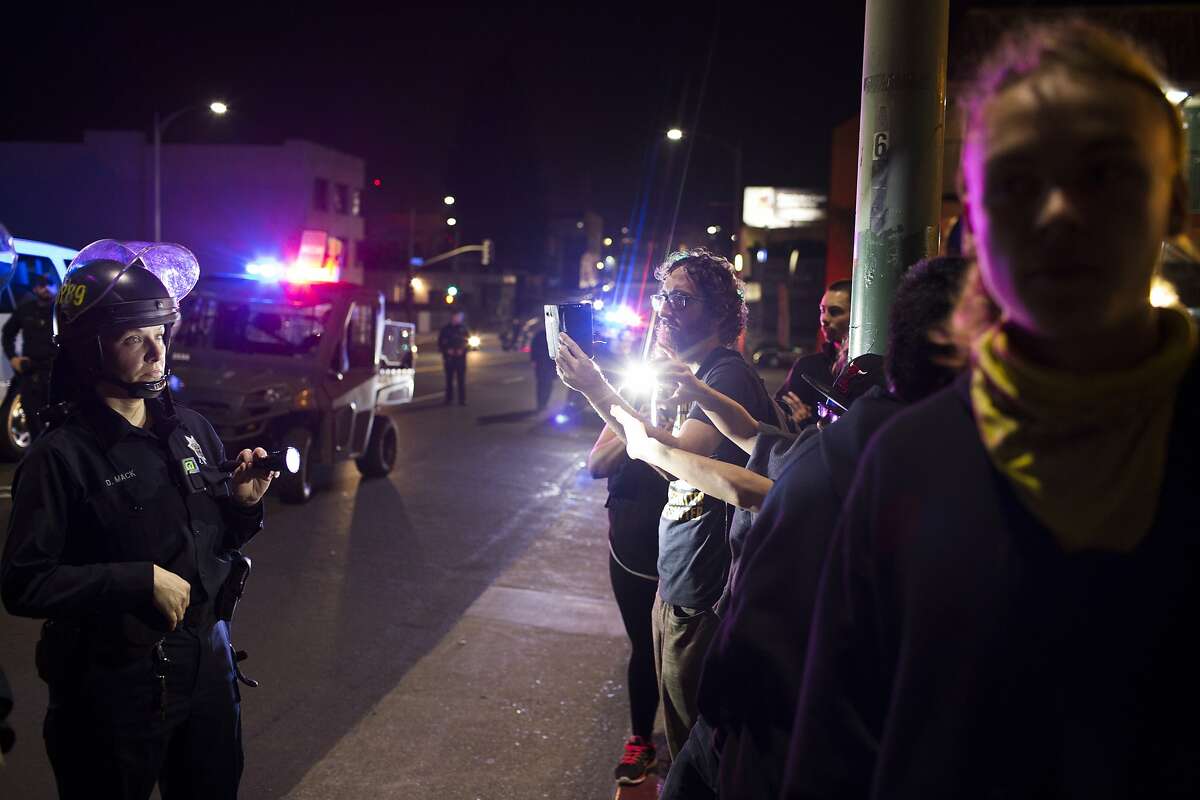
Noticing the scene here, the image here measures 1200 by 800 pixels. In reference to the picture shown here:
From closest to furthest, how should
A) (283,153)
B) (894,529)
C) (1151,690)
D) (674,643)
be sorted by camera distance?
(1151,690)
(894,529)
(674,643)
(283,153)

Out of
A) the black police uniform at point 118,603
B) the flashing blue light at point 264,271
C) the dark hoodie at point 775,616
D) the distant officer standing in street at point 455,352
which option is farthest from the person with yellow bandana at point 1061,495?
the distant officer standing in street at point 455,352

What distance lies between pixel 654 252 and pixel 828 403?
110 meters

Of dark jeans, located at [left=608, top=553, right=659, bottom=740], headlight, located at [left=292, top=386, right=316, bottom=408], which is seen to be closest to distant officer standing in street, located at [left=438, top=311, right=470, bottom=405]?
headlight, located at [left=292, top=386, right=316, bottom=408]

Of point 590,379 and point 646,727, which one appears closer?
point 590,379

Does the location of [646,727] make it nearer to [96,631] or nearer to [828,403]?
[828,403]

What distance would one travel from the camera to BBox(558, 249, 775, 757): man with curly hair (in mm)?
3299

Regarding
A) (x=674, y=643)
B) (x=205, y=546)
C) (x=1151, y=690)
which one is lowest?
(x=674, y=643)

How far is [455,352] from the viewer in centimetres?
1917

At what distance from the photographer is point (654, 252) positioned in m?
111

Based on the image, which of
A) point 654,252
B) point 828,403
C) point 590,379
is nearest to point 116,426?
point 590,379

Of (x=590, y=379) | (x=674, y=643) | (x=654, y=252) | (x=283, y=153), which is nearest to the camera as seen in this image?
(x=590, y=379)

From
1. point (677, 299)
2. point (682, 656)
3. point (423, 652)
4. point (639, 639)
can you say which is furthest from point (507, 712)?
point (677, 299)

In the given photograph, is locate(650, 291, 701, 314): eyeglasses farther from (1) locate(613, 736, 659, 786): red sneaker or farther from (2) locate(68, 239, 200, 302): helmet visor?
(1) locate(613, 736, 659, 786): red sneaker

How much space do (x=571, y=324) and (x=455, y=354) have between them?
1631 centimetres
